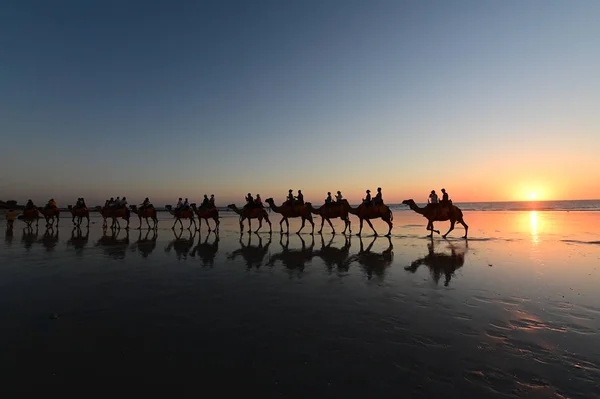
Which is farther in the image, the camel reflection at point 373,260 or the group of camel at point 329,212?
the group of camel at point 329,212

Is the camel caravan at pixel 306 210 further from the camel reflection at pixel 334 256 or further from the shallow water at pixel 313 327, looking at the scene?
the shallow water at pixel 313 327

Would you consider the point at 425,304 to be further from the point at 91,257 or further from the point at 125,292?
the point at 91,257

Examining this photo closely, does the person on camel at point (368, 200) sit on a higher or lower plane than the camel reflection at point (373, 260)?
higher

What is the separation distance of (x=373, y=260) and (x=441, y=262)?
229 cm

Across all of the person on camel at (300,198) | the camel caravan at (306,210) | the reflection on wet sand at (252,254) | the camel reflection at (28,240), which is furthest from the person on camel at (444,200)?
the camel reflection at (28,240)

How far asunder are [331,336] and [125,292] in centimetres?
509

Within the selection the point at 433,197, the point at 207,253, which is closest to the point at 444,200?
the point at 433,197

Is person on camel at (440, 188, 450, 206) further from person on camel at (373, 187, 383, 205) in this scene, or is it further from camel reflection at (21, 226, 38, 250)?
camel reflection at (21, 226, 38, 250)

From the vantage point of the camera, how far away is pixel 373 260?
1134cm

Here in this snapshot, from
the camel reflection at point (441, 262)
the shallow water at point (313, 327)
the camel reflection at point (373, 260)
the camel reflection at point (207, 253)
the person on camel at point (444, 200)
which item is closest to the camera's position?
the shallow water at point (313, 327)

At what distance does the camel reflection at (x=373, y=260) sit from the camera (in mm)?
9492

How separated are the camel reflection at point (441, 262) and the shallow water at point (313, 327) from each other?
0.12 m

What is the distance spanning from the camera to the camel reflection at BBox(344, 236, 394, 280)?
31.1 feet

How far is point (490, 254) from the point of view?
40.4 feet
